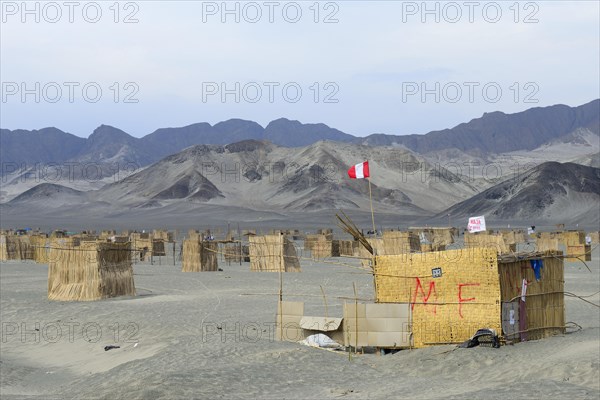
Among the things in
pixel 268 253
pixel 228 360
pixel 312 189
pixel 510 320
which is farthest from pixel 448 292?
pixel 312 189

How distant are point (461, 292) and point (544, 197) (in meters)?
122

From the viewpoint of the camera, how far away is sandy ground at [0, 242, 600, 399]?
1269cm

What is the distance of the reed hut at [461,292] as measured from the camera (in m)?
15.7

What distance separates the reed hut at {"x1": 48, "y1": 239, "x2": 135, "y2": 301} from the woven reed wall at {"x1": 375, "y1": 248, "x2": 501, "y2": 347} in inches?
402

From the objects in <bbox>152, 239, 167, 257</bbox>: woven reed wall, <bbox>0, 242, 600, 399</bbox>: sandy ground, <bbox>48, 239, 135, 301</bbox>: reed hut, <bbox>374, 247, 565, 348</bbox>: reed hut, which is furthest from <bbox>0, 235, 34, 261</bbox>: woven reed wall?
<bbox>374, 247, 565, 348</bbox>: reed hut

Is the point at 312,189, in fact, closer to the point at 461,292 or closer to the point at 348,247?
the point at 348,247

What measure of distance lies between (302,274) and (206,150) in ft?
488

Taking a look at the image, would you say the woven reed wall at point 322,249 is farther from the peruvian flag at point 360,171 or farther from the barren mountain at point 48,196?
the barren mountain at point 48,196

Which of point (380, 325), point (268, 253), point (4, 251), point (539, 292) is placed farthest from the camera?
point (4, 251)

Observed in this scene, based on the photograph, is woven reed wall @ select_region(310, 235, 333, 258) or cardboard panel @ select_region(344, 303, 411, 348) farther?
woven reed wall @ select_region(310, 235, 333, 258)

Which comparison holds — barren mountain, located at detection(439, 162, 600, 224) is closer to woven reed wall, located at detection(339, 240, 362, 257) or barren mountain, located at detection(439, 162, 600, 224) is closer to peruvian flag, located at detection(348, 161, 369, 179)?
woven reed wall, located at detection(339, 240, 362, 257)

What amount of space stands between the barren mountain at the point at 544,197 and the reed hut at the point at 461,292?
113m

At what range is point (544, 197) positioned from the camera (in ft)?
438

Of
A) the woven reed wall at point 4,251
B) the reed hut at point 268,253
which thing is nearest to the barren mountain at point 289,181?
the woven reed wall at point 4,251
